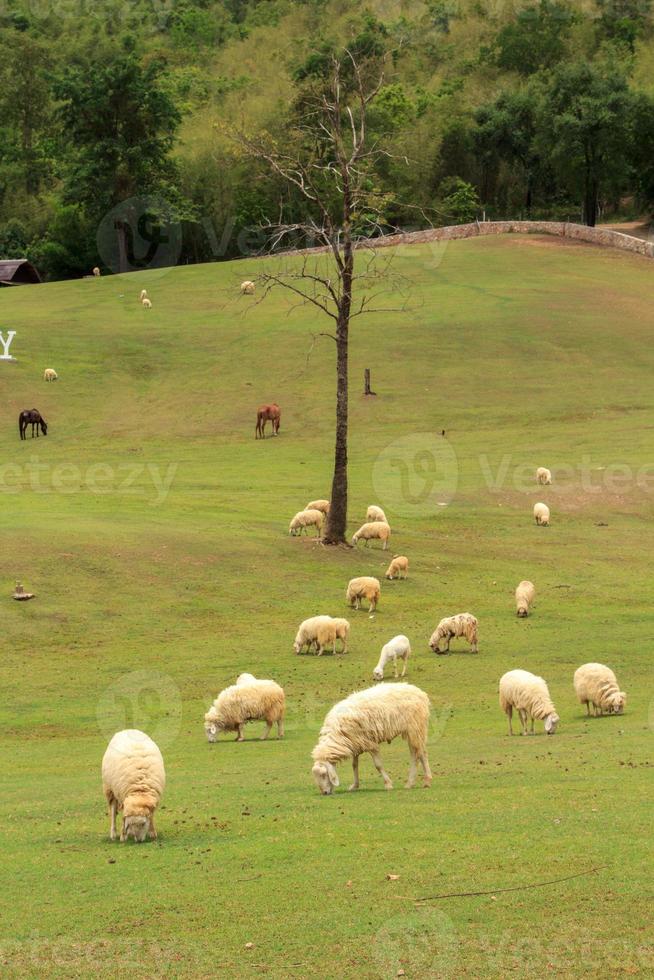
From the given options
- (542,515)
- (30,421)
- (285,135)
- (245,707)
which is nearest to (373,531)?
(542,515)

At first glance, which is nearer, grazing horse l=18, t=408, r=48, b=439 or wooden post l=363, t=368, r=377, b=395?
grazing horse l=18, t=408, r=48, b=439

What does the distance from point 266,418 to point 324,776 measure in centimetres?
3793

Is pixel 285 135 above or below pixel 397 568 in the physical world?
above

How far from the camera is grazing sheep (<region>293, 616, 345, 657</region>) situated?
25672 millimetres

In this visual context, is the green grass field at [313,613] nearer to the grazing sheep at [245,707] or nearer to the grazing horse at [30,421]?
the grazing sheep at [245,707]

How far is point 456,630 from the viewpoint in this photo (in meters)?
26.2

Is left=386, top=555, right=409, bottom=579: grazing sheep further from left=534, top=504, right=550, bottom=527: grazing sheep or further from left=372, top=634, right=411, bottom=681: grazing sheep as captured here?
left=534, top=504, right=550, bottom=527: grazing sheep

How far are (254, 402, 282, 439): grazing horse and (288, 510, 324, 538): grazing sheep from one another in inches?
696

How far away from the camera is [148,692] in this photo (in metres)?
23.7

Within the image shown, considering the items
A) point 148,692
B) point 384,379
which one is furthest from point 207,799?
point 384,379

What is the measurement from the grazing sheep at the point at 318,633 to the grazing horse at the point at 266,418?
A: 90.3 feet

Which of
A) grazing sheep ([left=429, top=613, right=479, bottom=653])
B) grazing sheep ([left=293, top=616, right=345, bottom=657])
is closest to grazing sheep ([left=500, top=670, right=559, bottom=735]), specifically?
grazing sheep ([left=429, top=613, right=479, bottom=653])

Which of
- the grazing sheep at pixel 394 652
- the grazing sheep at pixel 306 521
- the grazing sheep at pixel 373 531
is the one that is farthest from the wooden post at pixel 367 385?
the grazing sheep at pixel 394 652

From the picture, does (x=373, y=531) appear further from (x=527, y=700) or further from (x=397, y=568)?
(x=527, y=700)
